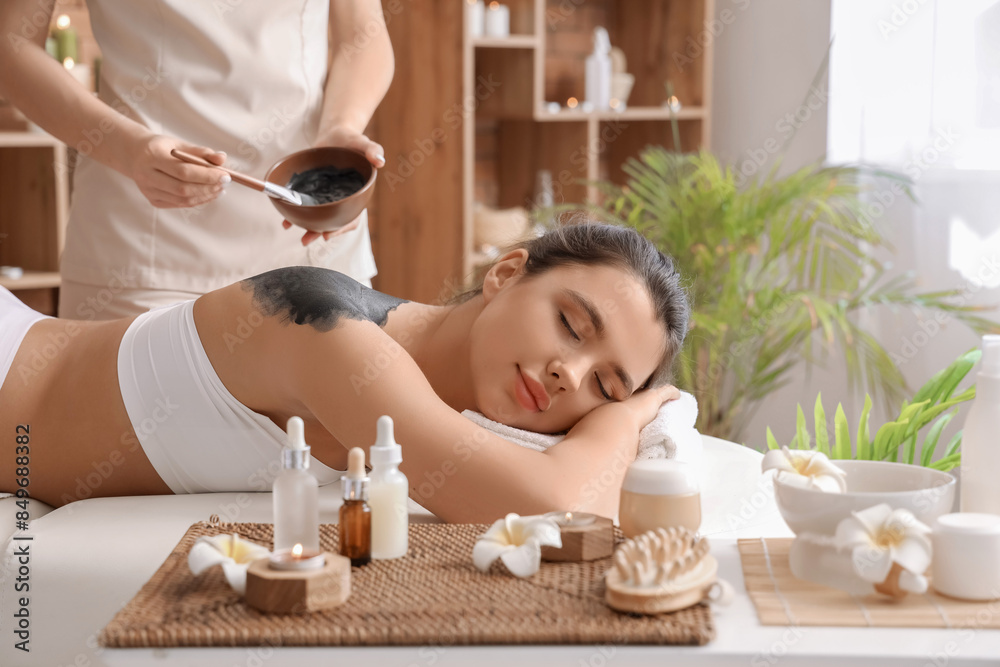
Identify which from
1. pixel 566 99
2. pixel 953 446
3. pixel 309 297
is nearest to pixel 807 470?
pixel 309 297

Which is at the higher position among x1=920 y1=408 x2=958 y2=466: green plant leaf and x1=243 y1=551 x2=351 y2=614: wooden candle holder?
x1=243 y1=551 x2=351 y2=614: wooden candle holder

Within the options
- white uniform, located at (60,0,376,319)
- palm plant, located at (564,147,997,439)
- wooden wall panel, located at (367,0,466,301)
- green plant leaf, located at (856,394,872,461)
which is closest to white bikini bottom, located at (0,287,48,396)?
white uniform, located at (60,0,376,319)

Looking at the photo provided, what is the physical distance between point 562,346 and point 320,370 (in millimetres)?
338

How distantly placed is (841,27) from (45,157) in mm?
2638

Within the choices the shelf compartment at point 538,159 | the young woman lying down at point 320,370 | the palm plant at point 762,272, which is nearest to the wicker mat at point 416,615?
→ the young woman lying down at point 320,370

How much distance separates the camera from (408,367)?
51.0 inches

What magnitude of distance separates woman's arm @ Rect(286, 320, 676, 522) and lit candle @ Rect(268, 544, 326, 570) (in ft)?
0.95

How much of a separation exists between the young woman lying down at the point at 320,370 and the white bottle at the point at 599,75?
2286 millimetres

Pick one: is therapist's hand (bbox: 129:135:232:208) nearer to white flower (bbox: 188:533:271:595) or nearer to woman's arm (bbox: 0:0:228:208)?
woman's arm (bbox: 0:0:228:208)

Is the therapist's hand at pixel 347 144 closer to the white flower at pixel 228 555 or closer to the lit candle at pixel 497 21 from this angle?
the white flower at pixel 228 555

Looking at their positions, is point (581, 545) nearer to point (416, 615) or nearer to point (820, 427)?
point (416, 615)

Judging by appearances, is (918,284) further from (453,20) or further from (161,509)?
(161,509)

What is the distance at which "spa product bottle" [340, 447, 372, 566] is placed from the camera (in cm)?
103

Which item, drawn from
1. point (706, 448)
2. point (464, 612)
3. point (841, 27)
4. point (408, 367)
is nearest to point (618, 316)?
point (408, 367)
